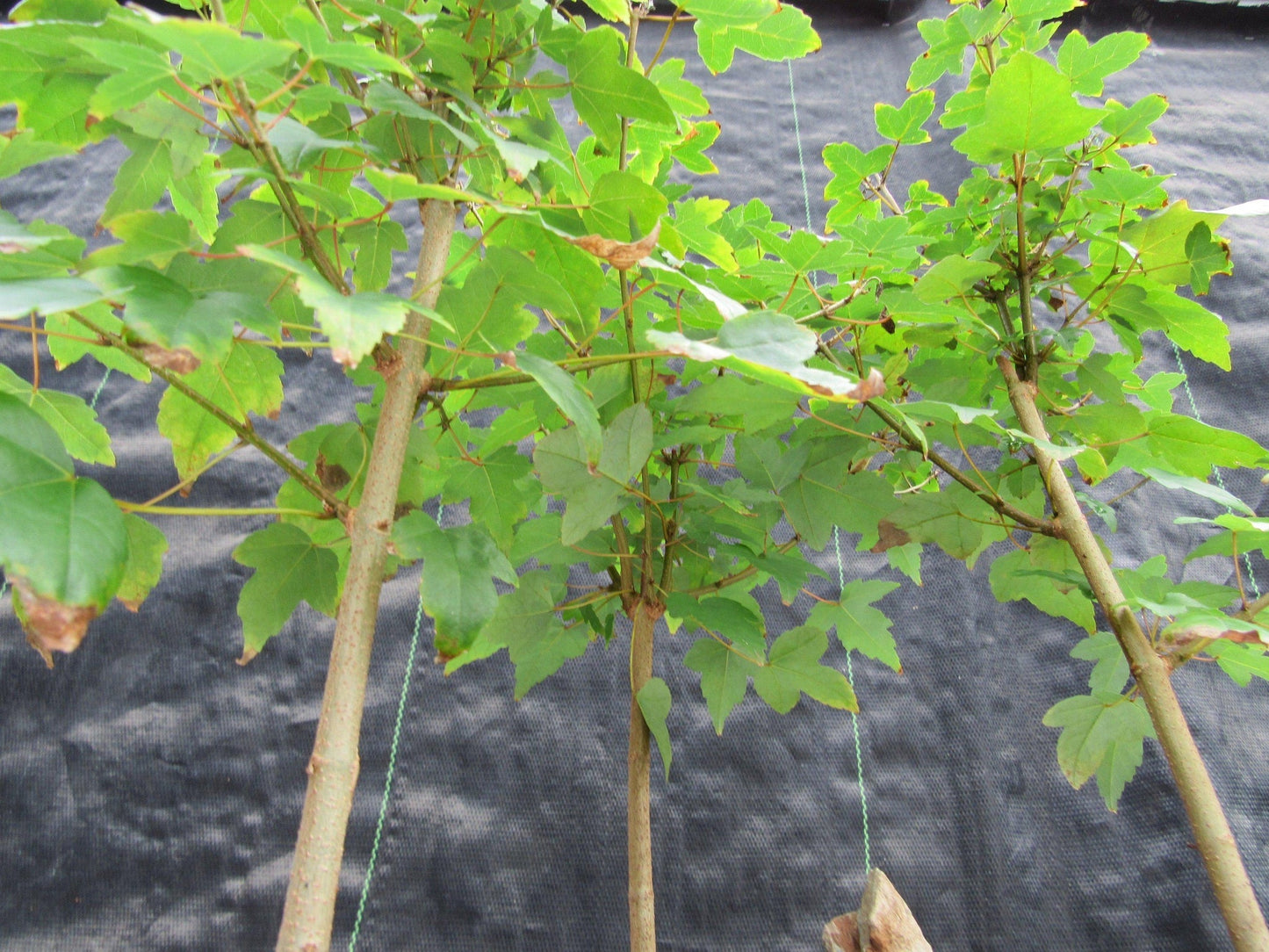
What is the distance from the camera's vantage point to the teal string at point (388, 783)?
33.8 inches

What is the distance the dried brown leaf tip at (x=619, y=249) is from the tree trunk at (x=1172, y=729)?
269mm

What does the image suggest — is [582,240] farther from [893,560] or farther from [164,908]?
[164,908]

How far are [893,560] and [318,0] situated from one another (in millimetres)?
581

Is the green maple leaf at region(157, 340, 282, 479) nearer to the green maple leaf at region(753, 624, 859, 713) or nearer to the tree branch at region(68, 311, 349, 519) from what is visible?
the tree branch at region(68, 311, 349, 519)

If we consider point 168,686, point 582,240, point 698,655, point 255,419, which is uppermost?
point 582,240

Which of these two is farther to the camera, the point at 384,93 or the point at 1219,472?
the point at 1219,472

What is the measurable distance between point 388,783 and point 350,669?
626 mm

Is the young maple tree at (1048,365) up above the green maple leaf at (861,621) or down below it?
above

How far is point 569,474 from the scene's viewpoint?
454 millimetres

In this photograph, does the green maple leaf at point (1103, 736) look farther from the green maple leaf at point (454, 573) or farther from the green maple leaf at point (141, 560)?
the green maple leaf at point (141, 560)

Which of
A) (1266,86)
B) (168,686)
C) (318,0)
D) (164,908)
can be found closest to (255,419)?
(168,686)

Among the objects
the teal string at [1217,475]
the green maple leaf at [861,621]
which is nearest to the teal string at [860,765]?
the green maple leaf at [861,621]

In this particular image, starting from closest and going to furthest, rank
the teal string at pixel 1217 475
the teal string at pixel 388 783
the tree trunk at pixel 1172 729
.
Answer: the tree trunk at pixel 1172 729, the teal string at pixel 388 783, the teal string at pixel 1217 475

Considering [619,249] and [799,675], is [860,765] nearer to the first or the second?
[799,675]
